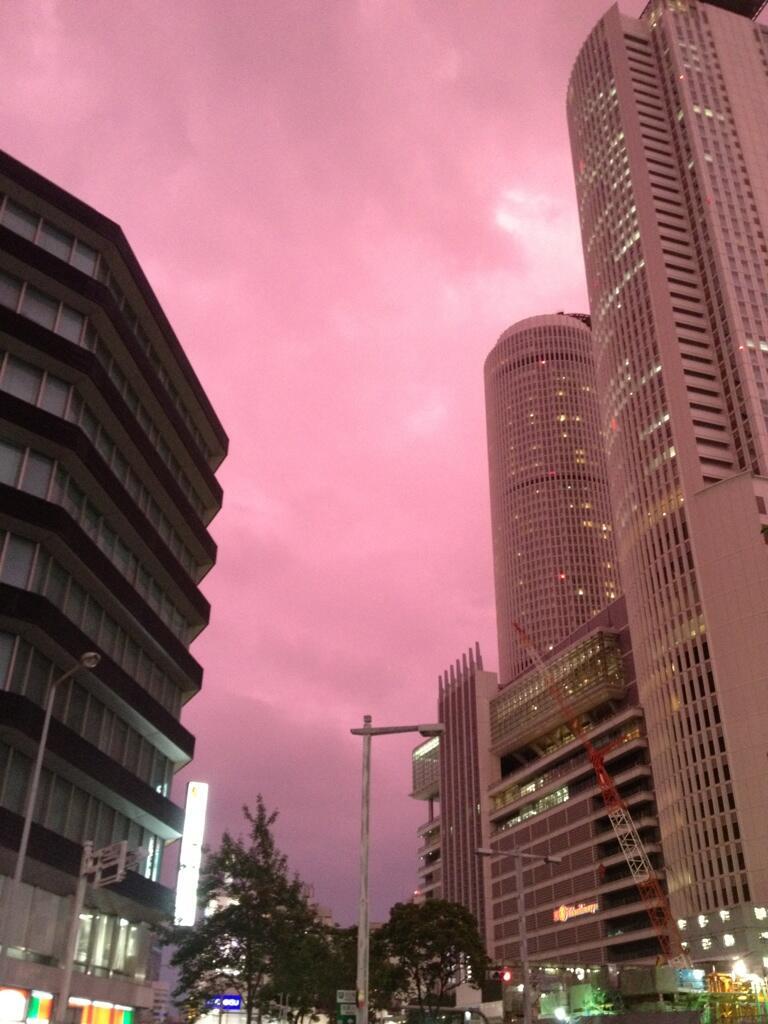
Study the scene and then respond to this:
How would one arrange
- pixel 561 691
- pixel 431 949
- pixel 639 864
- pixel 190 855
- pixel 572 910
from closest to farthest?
pixel 431 949 < pixel 190 855 < pixel 639 864 < pixel 572 910 < pixel 561 691

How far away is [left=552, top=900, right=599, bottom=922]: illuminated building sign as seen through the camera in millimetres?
145625

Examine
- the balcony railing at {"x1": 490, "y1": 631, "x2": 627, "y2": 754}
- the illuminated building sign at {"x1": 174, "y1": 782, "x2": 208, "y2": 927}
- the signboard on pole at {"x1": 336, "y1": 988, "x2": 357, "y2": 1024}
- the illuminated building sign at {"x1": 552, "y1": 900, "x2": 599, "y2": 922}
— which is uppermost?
the balcony railing at {"x1": 490, "y1": 631, "x2": 627, "y2": 754}

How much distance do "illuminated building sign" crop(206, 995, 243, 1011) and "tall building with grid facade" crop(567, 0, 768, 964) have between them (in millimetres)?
73737

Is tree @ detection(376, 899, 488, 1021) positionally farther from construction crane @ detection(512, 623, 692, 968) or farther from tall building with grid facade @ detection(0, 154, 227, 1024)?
construction crane @ detection(512, 623, 692, 968)

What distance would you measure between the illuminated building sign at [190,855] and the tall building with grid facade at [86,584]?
40.6 feet

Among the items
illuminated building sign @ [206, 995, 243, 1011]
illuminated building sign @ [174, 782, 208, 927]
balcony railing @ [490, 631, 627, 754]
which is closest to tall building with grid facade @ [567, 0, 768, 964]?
balcony railing @ [490, 631, 627, 754]

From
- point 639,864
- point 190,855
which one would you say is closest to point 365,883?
point 190,855

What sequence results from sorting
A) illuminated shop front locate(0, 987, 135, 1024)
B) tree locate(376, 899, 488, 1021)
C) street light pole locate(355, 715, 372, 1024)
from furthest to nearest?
1. tree locate(376, 899, 488, 1021)
2. illuminated shop front locate(0, 987, 135, 1024)
3. street light pole locate(355, 715, 372, 1024)

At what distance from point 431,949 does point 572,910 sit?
9040 cm

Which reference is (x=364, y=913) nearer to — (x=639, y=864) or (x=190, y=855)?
(x=190, y=855)

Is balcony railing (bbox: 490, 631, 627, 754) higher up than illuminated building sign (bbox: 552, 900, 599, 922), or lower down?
higher up

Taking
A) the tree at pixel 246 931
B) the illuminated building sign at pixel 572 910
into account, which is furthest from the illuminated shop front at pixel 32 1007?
the illuminated building sign at pixel 572 910

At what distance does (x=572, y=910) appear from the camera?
15050 centimetres

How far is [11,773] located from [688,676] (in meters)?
103
